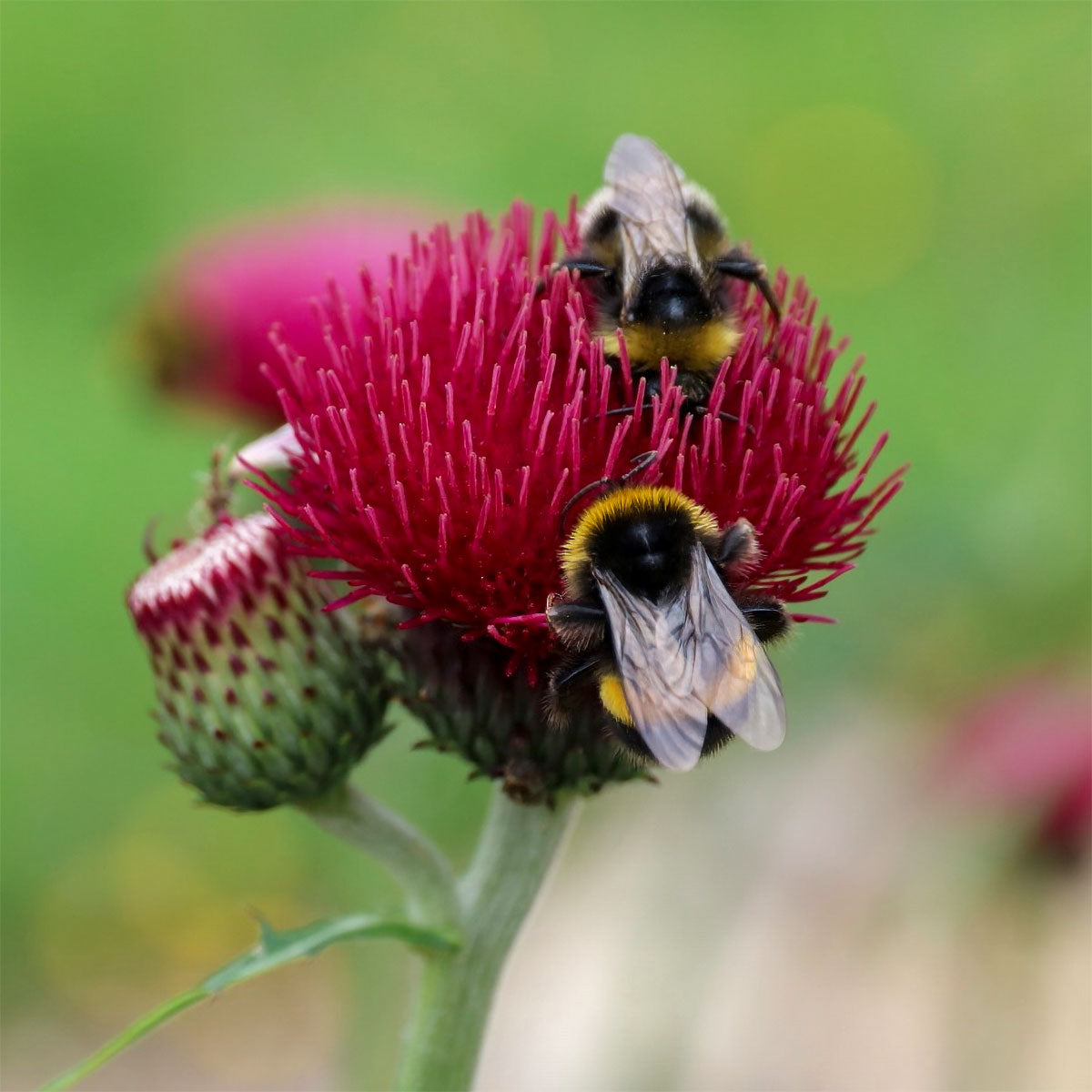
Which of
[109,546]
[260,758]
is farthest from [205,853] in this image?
[260,758]

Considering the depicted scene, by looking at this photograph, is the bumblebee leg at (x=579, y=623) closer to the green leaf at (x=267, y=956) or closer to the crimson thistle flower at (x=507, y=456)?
the crimson thistle flower at (x=507, y=456)

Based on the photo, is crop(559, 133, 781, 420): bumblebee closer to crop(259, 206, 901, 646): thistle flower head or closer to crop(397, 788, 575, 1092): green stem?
crop(259, 206, 901, 646): thistle flower head

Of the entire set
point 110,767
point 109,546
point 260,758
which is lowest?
point 110,767

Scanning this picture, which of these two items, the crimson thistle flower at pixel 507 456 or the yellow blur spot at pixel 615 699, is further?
the crimson thistle flower at pixel 507 456

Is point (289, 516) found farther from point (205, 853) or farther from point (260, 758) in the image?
point (205, 853)

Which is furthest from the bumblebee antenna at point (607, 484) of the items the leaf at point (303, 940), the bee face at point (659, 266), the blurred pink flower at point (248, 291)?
the blurred pink flower at point (248, 291)

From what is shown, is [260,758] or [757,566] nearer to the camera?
[757,566]

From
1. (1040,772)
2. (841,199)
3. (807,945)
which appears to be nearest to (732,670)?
(1040,772)

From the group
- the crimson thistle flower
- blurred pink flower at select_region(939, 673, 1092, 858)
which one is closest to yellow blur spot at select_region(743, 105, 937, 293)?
blurred pink flower at select_region(939, 673, 1092, 858)
